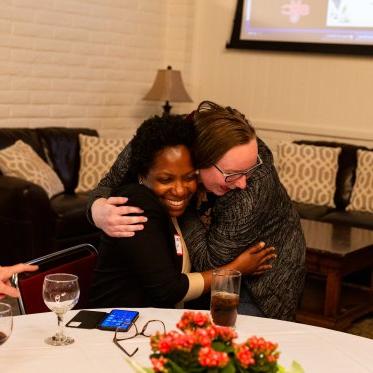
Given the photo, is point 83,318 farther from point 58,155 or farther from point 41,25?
point 41,25

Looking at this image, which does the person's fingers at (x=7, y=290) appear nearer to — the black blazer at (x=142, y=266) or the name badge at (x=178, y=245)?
the black blazer at (x=142, y=266)

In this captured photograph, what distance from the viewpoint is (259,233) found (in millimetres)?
2268

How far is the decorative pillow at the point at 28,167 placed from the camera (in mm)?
4812

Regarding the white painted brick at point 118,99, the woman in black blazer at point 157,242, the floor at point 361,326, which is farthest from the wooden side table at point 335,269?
the white painted brick at point 118,99

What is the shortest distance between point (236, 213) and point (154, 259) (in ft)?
0.98

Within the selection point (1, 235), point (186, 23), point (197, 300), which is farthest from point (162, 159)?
point (186, 23)

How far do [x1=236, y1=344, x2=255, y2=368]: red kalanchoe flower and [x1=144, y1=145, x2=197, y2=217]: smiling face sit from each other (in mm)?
1042

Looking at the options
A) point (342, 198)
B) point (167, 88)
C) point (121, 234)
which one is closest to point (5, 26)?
point (167, 88)

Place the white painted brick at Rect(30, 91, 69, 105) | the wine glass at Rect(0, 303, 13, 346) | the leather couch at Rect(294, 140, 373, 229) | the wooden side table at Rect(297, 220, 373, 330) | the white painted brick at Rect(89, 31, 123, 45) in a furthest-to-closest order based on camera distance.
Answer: the white painted brick at Rect(89, 31, 123, 45), the white painted brick at Rect(30, 91, 69, 105), the leather couch at Rect(294, 140, 373, 229), the wooden side table at Rect(297, 220, 373, 330), the wine glass at Rect(0, 303, 13, 346)

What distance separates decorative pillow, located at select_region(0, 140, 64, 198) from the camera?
4.81 meters

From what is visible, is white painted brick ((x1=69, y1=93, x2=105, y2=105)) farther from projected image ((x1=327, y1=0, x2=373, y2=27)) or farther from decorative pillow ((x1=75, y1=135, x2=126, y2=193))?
projected image ((x1=327, y1=0, x2=373, y2=27))

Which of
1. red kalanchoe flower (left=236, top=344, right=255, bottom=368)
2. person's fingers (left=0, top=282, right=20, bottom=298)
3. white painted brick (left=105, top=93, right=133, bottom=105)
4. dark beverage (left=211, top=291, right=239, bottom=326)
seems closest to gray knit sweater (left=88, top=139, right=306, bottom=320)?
dark beverage (left=211, top=291, right=239, bottom=326)

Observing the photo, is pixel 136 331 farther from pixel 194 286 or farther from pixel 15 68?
pixel 15 68

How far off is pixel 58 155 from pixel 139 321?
12.2ft
